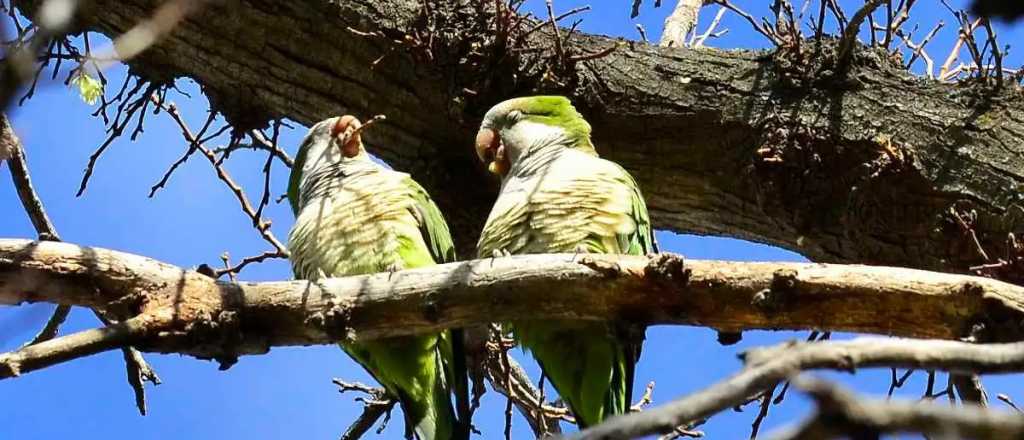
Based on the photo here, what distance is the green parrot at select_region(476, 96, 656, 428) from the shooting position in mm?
4195

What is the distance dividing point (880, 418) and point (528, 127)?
12.3 feet

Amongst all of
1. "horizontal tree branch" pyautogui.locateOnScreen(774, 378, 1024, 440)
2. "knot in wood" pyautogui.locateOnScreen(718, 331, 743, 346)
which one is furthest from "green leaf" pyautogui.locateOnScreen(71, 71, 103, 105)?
"horizontal tree branch" pyautogui.locateOnScreen(774, 378, 1024, 440)

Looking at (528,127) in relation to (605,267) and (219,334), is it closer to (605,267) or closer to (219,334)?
(605,267)

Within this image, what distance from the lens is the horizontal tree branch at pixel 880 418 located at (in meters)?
1.14

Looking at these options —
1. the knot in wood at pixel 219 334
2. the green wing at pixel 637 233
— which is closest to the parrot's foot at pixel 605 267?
the green wing at pixel 637 233

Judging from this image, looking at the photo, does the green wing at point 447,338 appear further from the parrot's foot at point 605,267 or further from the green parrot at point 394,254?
the parrot's foot at point 605,267

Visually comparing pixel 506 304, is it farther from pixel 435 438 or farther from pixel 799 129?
pixel 799 129

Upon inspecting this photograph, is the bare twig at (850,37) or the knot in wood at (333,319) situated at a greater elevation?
the bare twig at (850,37)

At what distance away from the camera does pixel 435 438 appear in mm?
4426

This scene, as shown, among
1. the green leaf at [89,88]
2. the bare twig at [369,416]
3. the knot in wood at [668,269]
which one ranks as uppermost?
the green leaf at [89,88]

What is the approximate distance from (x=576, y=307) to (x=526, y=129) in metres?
1.59

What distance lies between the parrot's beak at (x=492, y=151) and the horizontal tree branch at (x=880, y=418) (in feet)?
11.9

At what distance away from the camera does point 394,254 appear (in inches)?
173

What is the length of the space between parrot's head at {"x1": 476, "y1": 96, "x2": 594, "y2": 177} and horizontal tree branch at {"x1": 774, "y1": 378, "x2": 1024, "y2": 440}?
3.58 m
